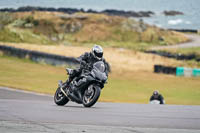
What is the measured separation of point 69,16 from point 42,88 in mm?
47445

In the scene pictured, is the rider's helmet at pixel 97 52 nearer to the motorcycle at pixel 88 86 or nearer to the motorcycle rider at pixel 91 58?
the motorcycle rider at pixel 91 58

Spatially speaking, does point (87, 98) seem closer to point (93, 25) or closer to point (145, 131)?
point (145, 131)

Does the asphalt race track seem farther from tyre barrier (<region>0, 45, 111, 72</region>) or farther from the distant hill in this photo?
the distant hill

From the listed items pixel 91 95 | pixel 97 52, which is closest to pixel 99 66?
pixel 97 52

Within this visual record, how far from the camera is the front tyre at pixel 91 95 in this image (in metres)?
10.8

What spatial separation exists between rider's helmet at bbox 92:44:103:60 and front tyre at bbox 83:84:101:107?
63cm

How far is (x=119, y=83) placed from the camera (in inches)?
1115

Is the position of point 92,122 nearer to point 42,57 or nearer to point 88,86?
point 88,86

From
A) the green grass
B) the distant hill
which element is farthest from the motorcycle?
the distant hill

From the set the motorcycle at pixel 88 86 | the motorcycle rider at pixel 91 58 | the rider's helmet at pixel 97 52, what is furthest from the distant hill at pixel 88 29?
the rider's helmet at pixel 97 52

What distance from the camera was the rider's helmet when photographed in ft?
36.5

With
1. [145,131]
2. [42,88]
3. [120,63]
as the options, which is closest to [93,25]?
[120,63]

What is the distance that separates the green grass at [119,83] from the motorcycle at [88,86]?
30.6 ft

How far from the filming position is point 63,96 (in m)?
11.9
